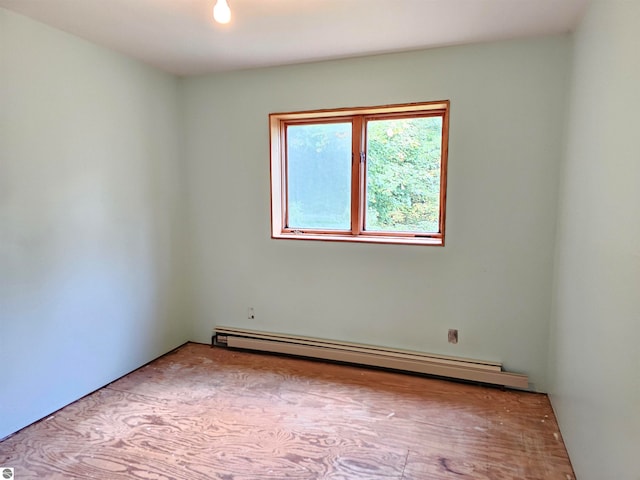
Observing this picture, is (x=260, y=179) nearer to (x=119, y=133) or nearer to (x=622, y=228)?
(x=119, y=133)

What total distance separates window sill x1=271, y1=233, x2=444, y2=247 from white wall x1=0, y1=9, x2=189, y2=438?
3.61ft

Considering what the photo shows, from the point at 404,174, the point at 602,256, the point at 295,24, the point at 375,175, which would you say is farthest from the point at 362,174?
the point at 602,256

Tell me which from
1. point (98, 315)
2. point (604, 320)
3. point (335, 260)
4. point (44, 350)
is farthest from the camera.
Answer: point (335, 260)

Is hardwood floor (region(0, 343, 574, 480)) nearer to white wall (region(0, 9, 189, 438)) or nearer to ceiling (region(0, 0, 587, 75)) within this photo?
white wall (region(0, 9, 189, 438))

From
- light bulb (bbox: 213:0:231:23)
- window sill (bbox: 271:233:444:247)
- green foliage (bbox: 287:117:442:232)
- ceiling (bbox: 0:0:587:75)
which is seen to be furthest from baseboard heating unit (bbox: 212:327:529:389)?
light bulb (bbox: 213:0:231:23)

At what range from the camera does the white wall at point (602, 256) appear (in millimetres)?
1321

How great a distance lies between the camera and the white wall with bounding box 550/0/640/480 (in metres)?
1.32

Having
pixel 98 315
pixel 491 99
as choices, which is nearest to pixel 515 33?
pixel 491 99

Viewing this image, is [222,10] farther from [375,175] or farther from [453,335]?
[453,335]

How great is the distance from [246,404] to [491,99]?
2.63 meters

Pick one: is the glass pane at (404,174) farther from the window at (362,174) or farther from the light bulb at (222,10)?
the light bulb at (222,10)

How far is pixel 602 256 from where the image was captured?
1.63 meters

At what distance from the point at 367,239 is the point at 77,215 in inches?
80.6

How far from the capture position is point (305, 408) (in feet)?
8.16
